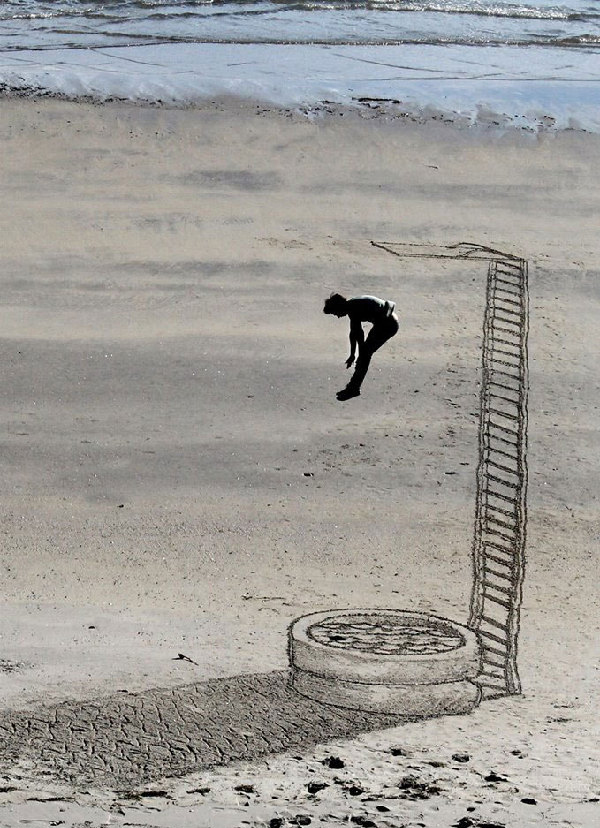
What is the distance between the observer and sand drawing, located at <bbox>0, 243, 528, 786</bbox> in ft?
26.7

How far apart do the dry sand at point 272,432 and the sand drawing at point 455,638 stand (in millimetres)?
165

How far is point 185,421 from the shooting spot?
13.1 metres

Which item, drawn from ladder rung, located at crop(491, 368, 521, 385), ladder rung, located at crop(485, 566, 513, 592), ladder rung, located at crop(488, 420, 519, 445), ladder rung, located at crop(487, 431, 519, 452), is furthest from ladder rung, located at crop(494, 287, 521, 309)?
ladder rung, located at crop(485, 566, 513, 592)

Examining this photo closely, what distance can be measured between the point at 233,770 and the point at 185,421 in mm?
5521

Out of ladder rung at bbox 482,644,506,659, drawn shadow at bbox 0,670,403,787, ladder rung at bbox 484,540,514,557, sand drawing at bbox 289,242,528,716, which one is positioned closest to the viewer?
drawn shadow at bbox 0,670,403,787

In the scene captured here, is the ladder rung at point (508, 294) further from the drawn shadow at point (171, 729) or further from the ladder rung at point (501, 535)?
the drawn shadow at point (171, 729)

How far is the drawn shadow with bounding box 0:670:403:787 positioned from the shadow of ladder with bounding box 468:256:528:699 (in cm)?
143

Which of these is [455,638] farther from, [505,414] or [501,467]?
[505,414]

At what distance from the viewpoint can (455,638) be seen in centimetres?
1011

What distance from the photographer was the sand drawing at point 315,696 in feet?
26.7

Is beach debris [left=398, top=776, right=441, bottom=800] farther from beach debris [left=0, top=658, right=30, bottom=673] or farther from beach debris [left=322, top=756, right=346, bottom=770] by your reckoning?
beach debris [left=0, top=658, right=30, bottom=673]

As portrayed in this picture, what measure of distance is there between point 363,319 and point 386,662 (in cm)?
336

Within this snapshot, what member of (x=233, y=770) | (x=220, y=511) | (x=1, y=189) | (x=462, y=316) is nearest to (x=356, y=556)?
(x=220, y=511)

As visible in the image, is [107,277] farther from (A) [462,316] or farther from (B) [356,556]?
(B) [356,556]
